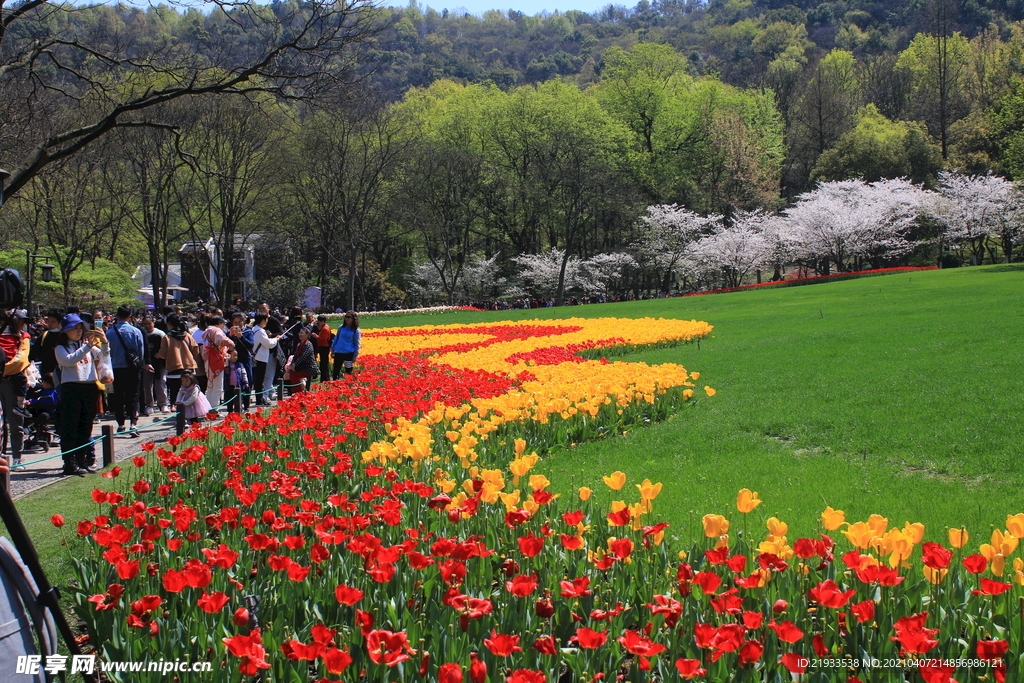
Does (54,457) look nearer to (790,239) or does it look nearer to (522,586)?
(522,586)

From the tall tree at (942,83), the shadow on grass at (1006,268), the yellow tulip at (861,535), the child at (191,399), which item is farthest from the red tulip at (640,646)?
the tall tree at (942,83)

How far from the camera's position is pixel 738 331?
63.3ft

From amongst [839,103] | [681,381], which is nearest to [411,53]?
[839,103]

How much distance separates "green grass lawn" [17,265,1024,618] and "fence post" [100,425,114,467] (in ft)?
1.41

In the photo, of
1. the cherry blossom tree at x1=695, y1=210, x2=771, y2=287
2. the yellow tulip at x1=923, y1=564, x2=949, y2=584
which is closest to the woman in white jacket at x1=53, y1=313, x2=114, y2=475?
the yellow tulip at x1=923, y1=564, x2=949, y2=584

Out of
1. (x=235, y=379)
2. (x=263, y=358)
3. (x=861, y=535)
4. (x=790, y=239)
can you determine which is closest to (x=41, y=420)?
(x=235, y=379)

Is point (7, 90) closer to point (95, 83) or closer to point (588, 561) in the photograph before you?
point (95, 83)

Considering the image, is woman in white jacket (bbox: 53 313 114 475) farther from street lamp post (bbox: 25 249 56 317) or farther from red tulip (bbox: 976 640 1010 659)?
street lamp post (bbox: 25 249 56 317)

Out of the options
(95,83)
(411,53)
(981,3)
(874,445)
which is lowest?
(874,445)

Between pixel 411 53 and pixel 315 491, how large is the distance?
15215 centimetres

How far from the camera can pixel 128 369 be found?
11.0 meters

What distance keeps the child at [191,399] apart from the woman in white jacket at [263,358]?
93.5 inches

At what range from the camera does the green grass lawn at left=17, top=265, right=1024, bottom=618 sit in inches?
219

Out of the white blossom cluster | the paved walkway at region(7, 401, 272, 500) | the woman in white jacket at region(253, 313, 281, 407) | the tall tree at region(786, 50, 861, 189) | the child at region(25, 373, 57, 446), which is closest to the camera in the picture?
the paved walkway at region(7, 401, 272, 500)
